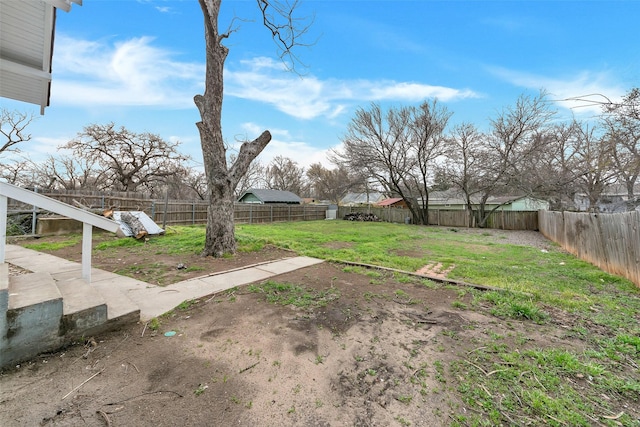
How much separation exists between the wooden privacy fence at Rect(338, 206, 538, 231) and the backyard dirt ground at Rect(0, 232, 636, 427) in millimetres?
15515

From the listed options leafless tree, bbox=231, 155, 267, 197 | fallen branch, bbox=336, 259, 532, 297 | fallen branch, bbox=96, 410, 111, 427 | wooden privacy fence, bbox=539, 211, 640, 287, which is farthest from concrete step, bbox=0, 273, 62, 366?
leafless tree, bbox=231, 155, 267, 197

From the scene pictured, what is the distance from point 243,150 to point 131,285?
137 inches

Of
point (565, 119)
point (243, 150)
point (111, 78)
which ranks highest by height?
point (565, 119)

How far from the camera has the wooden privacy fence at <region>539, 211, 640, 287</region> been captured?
3.94 m

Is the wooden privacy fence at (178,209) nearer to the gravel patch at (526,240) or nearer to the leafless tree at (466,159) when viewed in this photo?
the leafless tree at (466,159)

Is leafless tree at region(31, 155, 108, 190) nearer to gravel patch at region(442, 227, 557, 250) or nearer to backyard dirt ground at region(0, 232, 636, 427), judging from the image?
backyard dirt ground at region(0, 232, 636, 427)

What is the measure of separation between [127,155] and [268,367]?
21.5 m

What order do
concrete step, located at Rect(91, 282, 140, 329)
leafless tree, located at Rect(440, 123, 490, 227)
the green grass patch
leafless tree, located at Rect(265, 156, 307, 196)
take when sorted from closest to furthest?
concrete step, located at Rect(91, 282, 140, 329) < the green grass patch < leafless tree, located at Rect(440, 123, 490, 227) < leafless tree, located at Rect(265, 156, 307, 196)

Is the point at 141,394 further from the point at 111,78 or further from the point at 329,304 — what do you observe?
the point at 111,78

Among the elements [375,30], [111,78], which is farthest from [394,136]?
[111,78]

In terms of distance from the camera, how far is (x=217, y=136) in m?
5.54

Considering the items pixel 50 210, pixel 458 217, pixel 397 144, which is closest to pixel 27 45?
pixel 50 210

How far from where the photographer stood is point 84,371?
5.76 feet

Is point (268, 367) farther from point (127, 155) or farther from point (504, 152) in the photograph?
point (127, 155)
